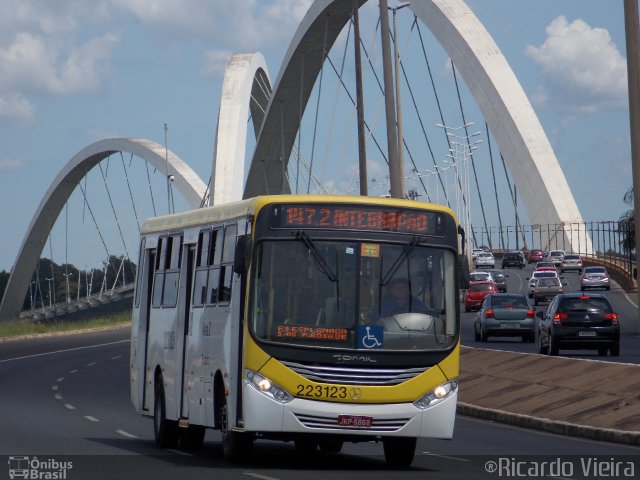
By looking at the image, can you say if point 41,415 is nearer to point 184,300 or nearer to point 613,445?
point 184,300

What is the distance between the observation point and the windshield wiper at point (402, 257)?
14.8m

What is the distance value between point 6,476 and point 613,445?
7611mm

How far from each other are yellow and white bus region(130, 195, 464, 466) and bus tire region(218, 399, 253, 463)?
0.02m

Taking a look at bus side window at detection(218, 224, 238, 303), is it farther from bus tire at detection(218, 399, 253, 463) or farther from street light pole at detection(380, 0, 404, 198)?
street light pole at detection(380, 0, 404, 198)

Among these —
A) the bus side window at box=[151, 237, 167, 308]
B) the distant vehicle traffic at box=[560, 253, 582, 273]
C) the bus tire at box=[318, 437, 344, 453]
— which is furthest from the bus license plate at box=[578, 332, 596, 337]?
the distant vehicle traffic at box=[560, 253, 582, 273]

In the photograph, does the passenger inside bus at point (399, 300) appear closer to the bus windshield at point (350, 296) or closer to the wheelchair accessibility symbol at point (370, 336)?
the bus windshield at point (350, 296)

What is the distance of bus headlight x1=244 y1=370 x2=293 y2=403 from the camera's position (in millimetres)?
14305

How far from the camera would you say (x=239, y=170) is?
82.0 meters

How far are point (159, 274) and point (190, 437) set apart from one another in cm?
208

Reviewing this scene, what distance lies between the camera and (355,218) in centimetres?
1503

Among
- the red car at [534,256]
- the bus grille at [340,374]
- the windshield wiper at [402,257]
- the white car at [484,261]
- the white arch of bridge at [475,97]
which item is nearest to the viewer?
the bus grille at [340,374]

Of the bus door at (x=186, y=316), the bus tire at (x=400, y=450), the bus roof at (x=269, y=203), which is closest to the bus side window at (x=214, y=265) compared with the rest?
the bus roof at (x=269, y=203)

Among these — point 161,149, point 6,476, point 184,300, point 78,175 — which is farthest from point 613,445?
point 78,175

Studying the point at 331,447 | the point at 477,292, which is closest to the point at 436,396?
the point at 331,447
